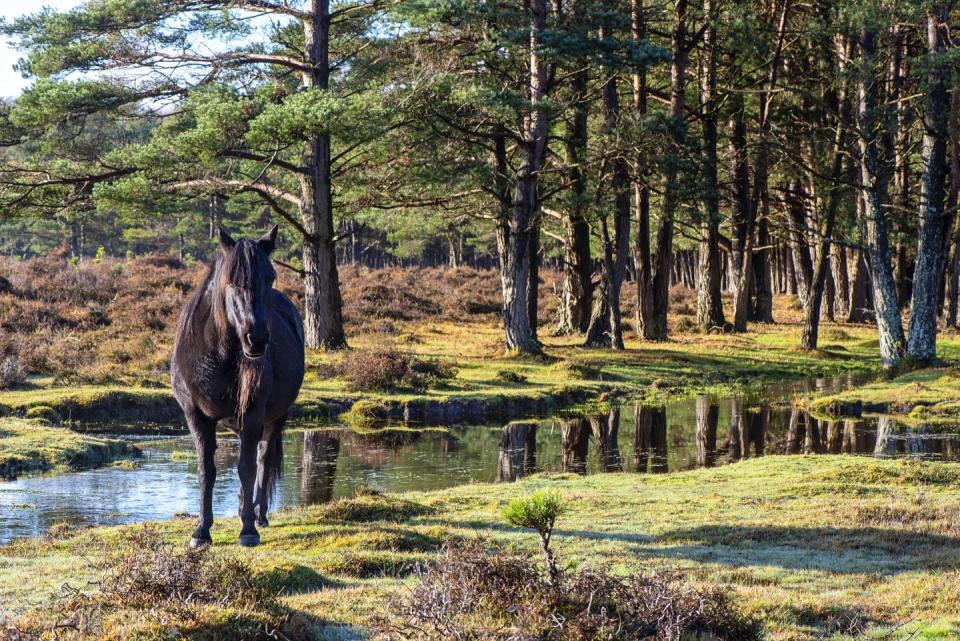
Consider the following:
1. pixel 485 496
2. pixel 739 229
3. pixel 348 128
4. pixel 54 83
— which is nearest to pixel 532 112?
pixel 348 128

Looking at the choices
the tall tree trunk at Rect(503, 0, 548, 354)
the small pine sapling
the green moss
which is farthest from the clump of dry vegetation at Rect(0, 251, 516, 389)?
the small pine sapling

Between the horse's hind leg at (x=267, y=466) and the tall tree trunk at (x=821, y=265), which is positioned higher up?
the tall tree trunk at (x=821, y=265)

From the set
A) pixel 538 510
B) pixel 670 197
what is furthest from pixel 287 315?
pixel 670 197

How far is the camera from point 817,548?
31.1 feet

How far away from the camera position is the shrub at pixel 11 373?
22.3m

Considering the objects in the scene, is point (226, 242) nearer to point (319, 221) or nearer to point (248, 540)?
point (248, 540)

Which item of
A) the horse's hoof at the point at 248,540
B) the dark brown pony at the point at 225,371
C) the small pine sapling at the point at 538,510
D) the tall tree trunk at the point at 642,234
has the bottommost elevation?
the horse's hoof at the point at 248,540

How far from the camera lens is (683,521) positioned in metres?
10.8

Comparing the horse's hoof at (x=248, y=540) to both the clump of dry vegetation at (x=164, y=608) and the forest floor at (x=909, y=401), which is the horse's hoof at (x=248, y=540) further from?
the forest floor at (x=909, y=401)

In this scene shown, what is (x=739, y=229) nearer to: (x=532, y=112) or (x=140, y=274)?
(x=532, y=112)

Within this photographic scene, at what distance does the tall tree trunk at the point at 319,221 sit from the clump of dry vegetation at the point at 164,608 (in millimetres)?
23374

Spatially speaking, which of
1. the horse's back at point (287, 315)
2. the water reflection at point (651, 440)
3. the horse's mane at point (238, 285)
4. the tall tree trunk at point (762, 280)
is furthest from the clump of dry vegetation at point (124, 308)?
the horse's mane at point (238, 285)

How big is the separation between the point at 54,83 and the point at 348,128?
26.1 feet

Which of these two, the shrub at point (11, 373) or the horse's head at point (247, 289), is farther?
the shrub at point (11, 373)
